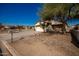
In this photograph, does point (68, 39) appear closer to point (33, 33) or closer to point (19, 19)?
point (33, 33)

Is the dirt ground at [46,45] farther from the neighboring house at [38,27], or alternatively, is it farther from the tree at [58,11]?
the tree at [58,11]

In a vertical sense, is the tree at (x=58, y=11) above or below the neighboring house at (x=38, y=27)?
above

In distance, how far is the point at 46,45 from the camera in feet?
5.82

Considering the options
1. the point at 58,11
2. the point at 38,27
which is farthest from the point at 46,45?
the point at 58,11

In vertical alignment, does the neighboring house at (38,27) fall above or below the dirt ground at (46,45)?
above

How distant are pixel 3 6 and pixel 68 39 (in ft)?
2.18

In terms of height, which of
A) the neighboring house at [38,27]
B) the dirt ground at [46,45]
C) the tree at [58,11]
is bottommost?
the dirt ground at [46,45]

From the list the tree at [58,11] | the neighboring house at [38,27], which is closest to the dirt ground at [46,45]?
the neighboring house at [38,27]

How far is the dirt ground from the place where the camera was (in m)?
1.75

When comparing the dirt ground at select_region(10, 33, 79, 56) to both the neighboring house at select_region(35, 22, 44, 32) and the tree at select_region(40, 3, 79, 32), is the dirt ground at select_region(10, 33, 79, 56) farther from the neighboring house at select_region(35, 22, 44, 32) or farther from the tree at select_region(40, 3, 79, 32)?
the tree at select_region(40, 3, 79, 32)

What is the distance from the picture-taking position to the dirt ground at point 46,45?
175 centimetres

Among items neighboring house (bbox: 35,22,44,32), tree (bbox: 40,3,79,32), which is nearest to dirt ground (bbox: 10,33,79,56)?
neighboring house (bbox: 35,22,44,32)

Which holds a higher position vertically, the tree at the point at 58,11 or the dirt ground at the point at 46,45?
the tree at the point at 58,11

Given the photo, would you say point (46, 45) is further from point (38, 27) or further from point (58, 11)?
point (58, 11)
